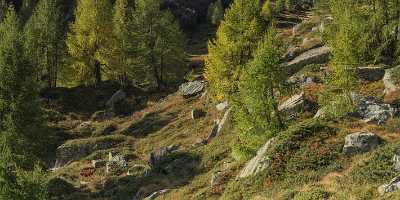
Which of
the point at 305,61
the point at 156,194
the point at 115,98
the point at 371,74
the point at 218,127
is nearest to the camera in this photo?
the point at 156,194

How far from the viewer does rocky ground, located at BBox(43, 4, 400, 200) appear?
101 ft

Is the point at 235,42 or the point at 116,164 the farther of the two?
the point at 235,42

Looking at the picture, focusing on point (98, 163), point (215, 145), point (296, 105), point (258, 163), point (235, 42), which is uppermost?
point (235, 42)

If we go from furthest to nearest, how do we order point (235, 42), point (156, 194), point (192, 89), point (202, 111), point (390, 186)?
point (192, 89), point (202, 111), point (235, 42), point (156, 194), point (390, 186)

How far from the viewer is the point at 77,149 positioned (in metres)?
55.9

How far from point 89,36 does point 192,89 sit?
700 inches

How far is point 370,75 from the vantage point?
48188 millimetres

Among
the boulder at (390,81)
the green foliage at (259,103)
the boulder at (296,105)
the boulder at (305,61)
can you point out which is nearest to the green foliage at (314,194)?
the green foliage at (259,103)

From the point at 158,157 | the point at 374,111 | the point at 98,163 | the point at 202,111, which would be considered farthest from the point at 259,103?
the point at 98,163

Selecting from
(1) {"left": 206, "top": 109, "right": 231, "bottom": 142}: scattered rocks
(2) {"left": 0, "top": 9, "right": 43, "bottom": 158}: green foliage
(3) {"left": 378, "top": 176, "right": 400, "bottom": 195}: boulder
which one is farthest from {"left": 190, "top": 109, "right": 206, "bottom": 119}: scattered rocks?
(3) {"left": 378, "top": 176, "right": 400, "bottom": 195}: boulder

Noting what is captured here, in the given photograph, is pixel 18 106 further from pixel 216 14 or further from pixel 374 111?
pixel 216 14

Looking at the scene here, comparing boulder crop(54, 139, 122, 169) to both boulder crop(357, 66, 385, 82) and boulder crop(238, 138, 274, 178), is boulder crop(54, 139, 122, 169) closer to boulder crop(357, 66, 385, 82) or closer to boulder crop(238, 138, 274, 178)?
boulder crop(238, 138, 274, 178)

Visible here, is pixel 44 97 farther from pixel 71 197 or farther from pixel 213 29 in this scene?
pixel 213 29

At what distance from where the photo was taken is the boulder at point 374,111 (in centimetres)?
3756
